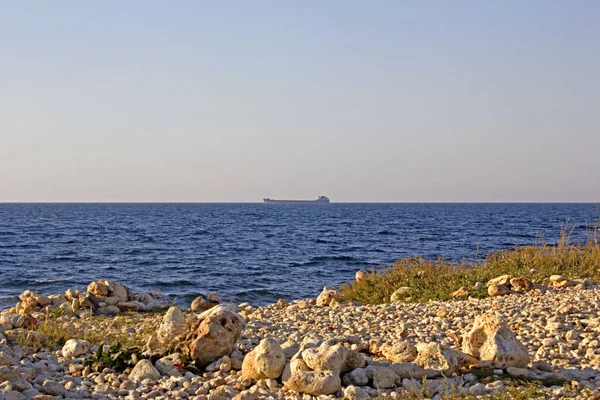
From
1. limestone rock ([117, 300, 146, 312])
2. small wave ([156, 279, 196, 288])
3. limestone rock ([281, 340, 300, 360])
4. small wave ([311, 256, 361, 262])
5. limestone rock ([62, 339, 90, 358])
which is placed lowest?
small wave ([156, 279, 196, 288])

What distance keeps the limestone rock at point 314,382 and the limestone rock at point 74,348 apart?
11.9 feet

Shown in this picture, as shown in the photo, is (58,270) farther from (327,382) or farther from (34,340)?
(327,382)

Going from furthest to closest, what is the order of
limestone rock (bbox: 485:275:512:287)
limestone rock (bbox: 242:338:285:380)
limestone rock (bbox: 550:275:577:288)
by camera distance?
limestone rock (bbox: 485:275:512:287), limestone rock (bbox: 550:275:577:288), limestone rock (bbox: 242:338:285:380)

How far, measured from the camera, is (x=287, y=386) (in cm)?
680

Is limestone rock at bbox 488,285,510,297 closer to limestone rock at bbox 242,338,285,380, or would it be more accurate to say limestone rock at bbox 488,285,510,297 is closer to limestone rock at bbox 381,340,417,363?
limestone rock at bbox 381,340,417,363

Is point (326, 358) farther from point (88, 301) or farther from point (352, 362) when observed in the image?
point (88, 301)

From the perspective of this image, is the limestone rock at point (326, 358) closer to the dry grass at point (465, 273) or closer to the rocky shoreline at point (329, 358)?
the rocky shoreline at point (329, 358)

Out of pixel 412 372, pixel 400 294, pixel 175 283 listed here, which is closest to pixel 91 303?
pixel 400 294

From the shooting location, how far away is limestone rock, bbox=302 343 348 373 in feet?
22.5

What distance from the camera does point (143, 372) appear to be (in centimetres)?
742

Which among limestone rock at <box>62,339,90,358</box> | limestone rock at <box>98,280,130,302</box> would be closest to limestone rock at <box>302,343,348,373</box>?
limestone rock at <box>62,339,90,358</box>

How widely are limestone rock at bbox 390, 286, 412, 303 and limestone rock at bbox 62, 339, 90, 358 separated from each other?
25.2 ft

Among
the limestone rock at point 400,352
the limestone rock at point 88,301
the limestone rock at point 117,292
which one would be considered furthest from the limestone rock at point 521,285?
the limestone rock at point 88,301

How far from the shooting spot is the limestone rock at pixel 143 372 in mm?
7371
